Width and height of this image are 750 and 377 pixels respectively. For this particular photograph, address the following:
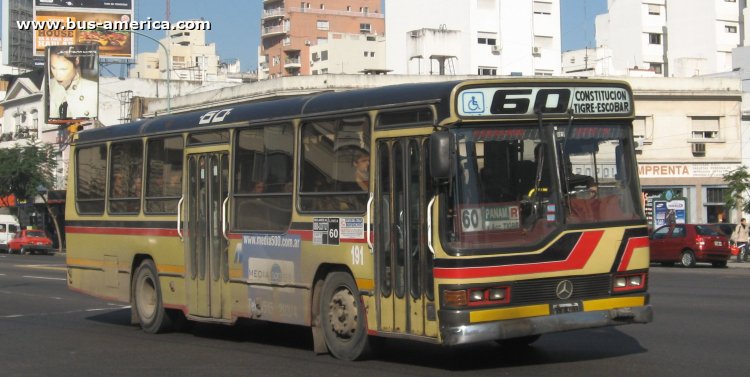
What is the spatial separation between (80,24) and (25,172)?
1204 centimetres

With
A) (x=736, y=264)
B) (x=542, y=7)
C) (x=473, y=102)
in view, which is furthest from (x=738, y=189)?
(x=473, y=102)

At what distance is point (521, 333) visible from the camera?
9977 millimetres

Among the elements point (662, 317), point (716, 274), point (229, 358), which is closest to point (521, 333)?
point (229, 358)

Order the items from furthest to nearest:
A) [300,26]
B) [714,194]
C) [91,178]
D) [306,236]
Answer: [300,26], [714,194], [91,178], [306,236]

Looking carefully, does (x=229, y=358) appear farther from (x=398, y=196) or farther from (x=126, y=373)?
(x=398, y=196)

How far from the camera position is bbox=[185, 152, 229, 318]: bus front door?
44.7 ft

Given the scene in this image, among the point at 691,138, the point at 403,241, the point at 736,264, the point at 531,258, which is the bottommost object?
the point at 736,264

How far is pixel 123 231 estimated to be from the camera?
15680mm

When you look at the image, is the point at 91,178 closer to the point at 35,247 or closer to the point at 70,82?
the point at 35,247

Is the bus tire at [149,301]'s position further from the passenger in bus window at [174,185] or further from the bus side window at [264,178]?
the bus side window at [264,178]

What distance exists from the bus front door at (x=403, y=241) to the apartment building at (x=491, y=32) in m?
51.6

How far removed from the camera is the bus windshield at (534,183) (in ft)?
32.6

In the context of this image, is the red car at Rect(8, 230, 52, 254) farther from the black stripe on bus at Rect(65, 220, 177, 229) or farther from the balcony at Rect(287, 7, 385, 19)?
the balcony at Rect(287, 7, 385, 19)

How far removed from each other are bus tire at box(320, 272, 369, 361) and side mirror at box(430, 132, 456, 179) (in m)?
1.98
